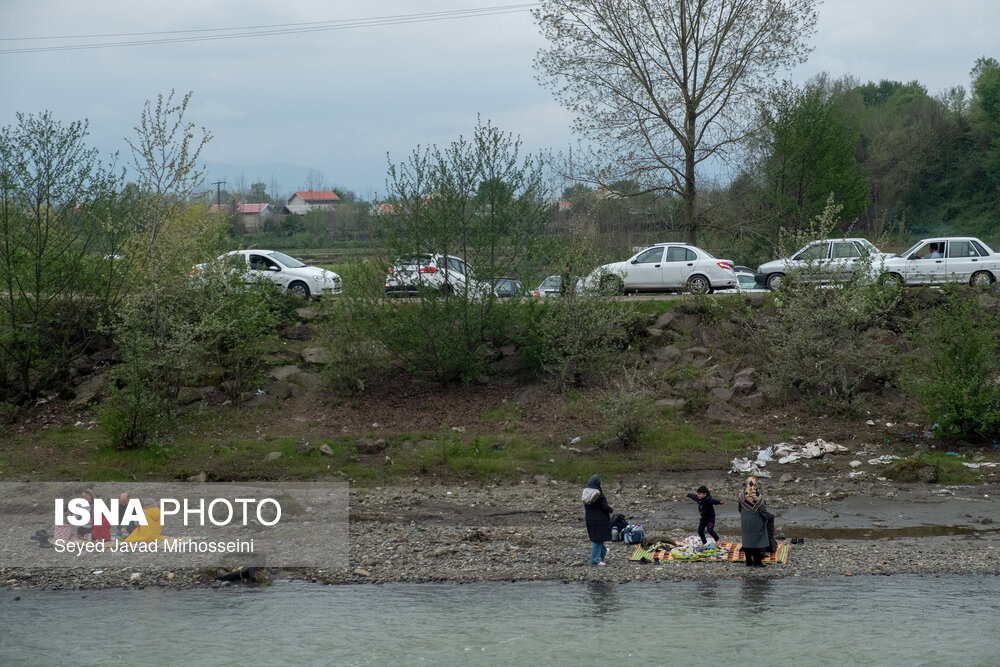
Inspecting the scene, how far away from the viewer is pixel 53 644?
12.6 metres

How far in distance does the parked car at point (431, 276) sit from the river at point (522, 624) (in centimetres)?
972

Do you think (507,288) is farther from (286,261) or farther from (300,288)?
(286,261)

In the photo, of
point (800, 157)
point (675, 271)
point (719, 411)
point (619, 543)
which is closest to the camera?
point (619, 543)

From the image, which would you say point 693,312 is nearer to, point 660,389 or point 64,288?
point 660,389

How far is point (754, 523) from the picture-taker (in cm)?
1381

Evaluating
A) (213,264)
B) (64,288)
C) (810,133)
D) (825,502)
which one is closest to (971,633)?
(825,502)

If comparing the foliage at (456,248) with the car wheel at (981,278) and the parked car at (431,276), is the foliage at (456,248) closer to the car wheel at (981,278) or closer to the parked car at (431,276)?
the parked car at (431,276)

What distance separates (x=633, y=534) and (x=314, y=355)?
11609 millimetres

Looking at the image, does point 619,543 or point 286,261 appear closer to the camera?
point 619,543

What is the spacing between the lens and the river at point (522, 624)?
12.3m

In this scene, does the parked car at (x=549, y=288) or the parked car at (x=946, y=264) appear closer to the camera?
the parked car at (x=549, y=288)

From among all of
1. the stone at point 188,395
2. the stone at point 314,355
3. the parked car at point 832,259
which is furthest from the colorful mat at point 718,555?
the stone at point 188,395

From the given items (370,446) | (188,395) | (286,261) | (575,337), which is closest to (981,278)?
(575,337)

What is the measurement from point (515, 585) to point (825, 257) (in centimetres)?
1296
